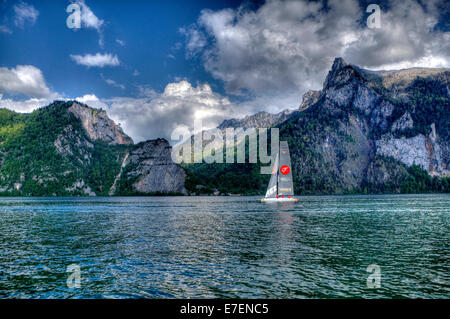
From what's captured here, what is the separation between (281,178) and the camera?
132 meters

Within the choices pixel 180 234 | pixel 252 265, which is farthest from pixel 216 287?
pixel 180 234

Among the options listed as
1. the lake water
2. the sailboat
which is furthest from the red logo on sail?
the lake water

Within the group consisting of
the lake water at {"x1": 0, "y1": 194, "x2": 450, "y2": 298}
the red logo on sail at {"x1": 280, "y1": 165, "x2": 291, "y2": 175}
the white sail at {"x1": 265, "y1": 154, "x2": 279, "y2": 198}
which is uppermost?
the red logo on sail at {"x1": 280, "y1": 165, "x2": 291, "y2": 175}

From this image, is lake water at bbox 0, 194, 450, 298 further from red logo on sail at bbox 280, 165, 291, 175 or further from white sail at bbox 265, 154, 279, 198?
white sail at bbox 265, 154, 279, 198

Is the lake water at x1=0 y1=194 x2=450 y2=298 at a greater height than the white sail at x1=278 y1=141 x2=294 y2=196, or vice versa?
the white sail at x1=278 y1=141 x2=294 y2=196

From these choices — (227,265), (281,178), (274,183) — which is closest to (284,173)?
(281,178)

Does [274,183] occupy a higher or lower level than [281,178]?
lower

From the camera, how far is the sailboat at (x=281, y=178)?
122250 millimetres

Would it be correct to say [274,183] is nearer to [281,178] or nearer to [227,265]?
[281,178]

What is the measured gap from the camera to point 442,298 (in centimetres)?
1805

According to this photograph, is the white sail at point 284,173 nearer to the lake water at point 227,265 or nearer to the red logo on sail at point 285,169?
the red logo on sail at point 285,169

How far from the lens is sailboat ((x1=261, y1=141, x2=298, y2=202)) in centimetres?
12225
